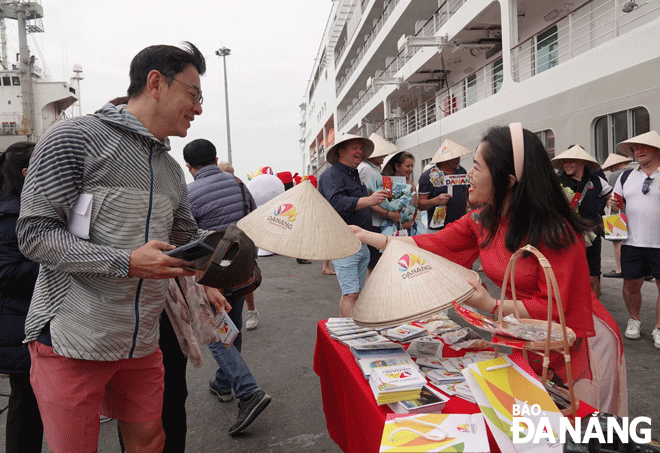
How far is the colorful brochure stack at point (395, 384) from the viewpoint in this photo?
4.79 feet

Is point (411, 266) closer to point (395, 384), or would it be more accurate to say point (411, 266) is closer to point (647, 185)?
point (395, 384)

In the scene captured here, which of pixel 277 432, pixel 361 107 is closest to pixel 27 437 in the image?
pixel 277 432

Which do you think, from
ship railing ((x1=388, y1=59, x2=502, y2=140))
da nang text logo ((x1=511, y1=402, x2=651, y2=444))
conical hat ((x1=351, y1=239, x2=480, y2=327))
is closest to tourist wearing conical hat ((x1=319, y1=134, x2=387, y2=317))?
conical hat ((x1=351, y1=239, x2=480, y2=327))

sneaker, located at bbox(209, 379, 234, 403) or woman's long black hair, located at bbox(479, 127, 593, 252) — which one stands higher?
woman's long black hair, located at bbox(479, 127, 593, 252)

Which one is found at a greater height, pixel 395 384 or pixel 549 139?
pixel 549 139

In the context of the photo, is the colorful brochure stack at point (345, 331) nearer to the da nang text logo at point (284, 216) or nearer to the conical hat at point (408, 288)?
the conical hat at point (408, 288)

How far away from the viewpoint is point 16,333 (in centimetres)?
207

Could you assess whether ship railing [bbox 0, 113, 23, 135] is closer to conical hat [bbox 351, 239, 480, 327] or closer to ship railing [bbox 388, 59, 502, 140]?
ship railing [bbox 388, 59, 502, 140]

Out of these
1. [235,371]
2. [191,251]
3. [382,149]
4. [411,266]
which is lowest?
[235,371]

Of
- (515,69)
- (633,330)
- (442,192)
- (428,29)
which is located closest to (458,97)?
(428,29)

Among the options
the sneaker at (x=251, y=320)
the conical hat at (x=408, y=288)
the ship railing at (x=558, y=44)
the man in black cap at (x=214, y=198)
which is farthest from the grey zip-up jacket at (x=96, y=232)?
the ship railing at (x=558, y=44)

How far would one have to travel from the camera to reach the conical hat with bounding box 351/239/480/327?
1.56m

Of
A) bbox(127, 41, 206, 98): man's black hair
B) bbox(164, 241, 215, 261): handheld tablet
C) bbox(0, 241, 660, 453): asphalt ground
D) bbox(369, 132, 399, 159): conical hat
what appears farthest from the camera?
bbox(369, 132, 399, 159): conical hat

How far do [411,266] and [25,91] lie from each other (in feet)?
122
